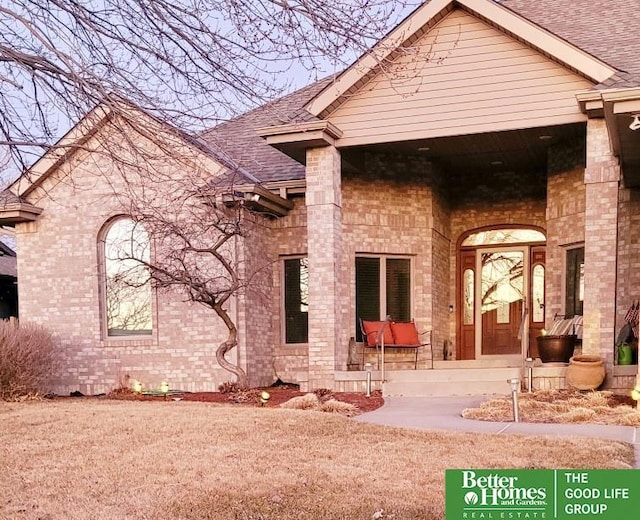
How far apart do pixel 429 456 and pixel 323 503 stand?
4.92ft

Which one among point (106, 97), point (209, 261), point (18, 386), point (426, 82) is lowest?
point (18, 386)

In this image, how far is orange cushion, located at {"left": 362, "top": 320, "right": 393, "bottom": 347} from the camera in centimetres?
1185

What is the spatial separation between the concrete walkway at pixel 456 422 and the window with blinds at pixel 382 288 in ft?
10.3

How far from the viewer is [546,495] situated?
2.71m

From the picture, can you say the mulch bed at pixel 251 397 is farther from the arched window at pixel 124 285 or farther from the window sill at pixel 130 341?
the arched window at pixel 124 285

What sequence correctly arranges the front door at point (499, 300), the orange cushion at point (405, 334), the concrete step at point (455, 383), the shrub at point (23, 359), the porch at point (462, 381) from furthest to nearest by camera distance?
the front door at point (499, 300) → the orange cushion at point (405, 334) → the shrub at point (23, 359) → the concrete step at point (455, 383) → the porch at point (462, 381)

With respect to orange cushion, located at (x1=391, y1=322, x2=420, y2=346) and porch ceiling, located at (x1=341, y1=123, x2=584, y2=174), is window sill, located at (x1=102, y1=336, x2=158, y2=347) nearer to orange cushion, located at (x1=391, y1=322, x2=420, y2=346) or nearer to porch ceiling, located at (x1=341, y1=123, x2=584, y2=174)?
orange cushion, located at (x1=391, y1=322, x2=420, y2=346)

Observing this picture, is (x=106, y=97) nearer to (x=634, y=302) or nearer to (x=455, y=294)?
(x=634, y=302)

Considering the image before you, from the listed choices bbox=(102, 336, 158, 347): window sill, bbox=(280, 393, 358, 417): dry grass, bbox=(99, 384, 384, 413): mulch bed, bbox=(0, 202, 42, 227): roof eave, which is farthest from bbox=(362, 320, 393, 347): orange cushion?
bbox=(0, 202, 42, 227): roof eave

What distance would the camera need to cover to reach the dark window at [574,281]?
11.6m

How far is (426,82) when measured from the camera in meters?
10.0

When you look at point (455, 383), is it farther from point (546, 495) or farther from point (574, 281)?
point (546, 495)

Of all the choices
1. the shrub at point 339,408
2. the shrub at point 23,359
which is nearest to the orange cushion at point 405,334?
the shrub at point 339,408

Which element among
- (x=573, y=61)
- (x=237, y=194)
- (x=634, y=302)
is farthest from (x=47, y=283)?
(x=634, y=302)
